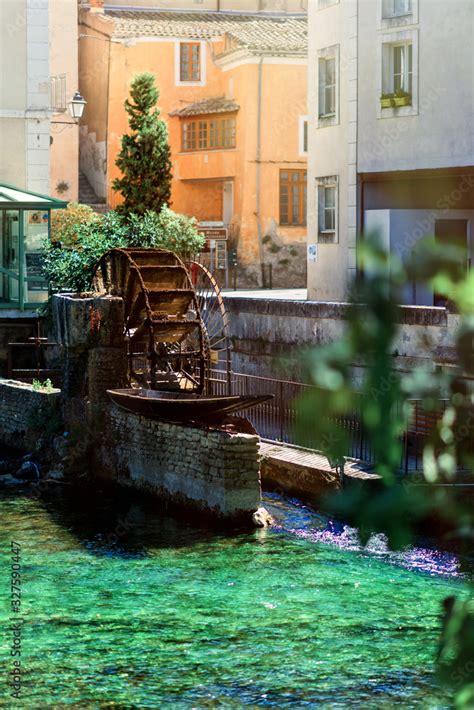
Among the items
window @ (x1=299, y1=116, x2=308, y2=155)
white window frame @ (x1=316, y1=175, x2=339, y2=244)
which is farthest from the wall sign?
window @ (x1=299, y1=116, x2=308, y2=155)

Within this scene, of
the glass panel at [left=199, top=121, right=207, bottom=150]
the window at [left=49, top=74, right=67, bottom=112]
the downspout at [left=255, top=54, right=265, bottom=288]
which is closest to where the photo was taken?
the window at [left=49, top=74, right=67, bottom=112]

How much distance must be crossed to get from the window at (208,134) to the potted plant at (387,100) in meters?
14.8

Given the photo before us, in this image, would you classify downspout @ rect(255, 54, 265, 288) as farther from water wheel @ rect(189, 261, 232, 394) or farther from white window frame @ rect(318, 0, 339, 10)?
water wheel @ rect(189, 261, 232, 394)

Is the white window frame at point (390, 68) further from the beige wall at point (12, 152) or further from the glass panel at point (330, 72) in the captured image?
the beige wall at point (12, 152)

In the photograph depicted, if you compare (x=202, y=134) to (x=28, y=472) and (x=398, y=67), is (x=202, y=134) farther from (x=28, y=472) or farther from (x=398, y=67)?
(x=28, y=472)

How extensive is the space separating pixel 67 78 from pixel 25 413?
22742mm

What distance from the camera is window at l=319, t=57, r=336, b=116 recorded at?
87.1 feet

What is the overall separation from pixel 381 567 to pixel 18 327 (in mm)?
13383

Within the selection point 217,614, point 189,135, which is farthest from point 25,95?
point 217,614

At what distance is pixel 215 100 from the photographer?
39875 mm

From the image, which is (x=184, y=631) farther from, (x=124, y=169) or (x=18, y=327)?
(x=124, y=169)

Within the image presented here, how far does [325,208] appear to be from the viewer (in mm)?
26953

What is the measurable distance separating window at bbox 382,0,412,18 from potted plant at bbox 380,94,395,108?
1.52 m

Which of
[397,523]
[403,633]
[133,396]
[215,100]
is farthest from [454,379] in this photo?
[215,100]
